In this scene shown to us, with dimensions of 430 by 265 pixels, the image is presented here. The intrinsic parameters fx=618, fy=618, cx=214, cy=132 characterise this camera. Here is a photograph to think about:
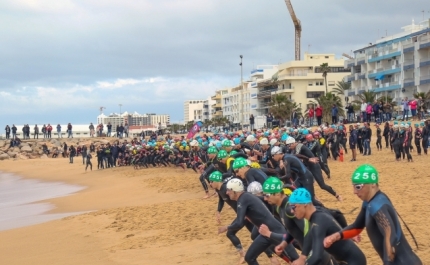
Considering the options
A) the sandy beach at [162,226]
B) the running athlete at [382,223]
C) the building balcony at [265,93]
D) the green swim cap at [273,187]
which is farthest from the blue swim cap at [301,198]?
the building balcony at [265,93]

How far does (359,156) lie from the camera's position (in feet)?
86.6

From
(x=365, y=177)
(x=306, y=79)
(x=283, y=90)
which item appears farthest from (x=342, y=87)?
(x=365, y=177)

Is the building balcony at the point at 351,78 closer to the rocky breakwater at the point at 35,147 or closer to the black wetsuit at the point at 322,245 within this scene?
the rocky breakwater at the point at 35,147

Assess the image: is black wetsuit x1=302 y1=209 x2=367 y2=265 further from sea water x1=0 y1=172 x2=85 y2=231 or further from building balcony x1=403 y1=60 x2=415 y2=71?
building balcony x1=403 y1=60 x2=415 y2=71

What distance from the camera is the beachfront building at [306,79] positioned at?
85625 mm

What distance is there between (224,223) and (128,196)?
35.0 ft

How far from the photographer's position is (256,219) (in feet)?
26.8

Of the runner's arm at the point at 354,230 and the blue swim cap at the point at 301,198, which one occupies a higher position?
the blue swim cap at the point at 301,198

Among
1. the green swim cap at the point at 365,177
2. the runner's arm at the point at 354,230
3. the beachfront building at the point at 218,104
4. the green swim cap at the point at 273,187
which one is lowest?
the runner's arm at the point at 354,230

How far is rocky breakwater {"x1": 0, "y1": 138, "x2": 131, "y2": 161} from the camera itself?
201ft

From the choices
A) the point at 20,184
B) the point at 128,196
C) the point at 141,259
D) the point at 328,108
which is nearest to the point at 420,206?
the point at 141,259

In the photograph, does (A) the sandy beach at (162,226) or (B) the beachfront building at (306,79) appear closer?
(A) the sandy beach at (162,226)

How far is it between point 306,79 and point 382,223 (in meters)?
81.4

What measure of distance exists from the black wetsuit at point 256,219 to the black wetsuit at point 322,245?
179cm
